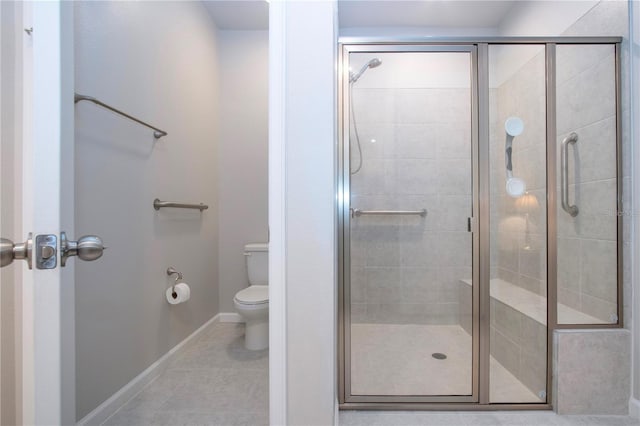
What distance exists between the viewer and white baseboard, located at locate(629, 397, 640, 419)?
1440 mm

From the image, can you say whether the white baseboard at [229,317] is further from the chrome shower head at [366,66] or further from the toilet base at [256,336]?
the chrome shower head at [366,66]

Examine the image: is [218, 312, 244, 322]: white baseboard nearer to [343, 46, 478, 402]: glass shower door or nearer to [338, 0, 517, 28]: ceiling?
[343, 46, 478, 402]: glass shower door

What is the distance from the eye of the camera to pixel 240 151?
2.83 meters

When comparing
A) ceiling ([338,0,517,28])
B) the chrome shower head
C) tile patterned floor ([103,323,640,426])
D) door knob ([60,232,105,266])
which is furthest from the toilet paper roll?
ceiling ([338,0,517,28])

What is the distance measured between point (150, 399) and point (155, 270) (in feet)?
2.40

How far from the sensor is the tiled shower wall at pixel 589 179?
1.54 m

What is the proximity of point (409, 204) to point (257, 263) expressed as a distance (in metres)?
1.42

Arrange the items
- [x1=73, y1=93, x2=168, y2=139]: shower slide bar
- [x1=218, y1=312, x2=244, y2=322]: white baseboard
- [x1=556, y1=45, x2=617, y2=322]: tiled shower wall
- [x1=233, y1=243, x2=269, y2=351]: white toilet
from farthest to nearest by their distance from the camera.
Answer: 1. [x1=218, y1=312, x2=244, y2=322]: white baseboard
2. [x1=233, y1=243, x2=269, y2=351]: white toilet
3. [x1=556, y1=45, x2=617, y2=322]: tiled shower wall
4. [x1=73, y1=93, x2=168, y2=139]: shower slide bar

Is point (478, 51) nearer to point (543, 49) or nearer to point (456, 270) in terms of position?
point (543, 49)

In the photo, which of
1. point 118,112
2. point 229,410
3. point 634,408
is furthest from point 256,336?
point 634,408

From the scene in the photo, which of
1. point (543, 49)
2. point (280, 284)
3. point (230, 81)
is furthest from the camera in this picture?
point (230, 81)

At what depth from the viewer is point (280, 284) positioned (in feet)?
3.25

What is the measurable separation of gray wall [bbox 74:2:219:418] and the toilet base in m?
0.50

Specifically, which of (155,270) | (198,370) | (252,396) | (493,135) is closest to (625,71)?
(493,135)
